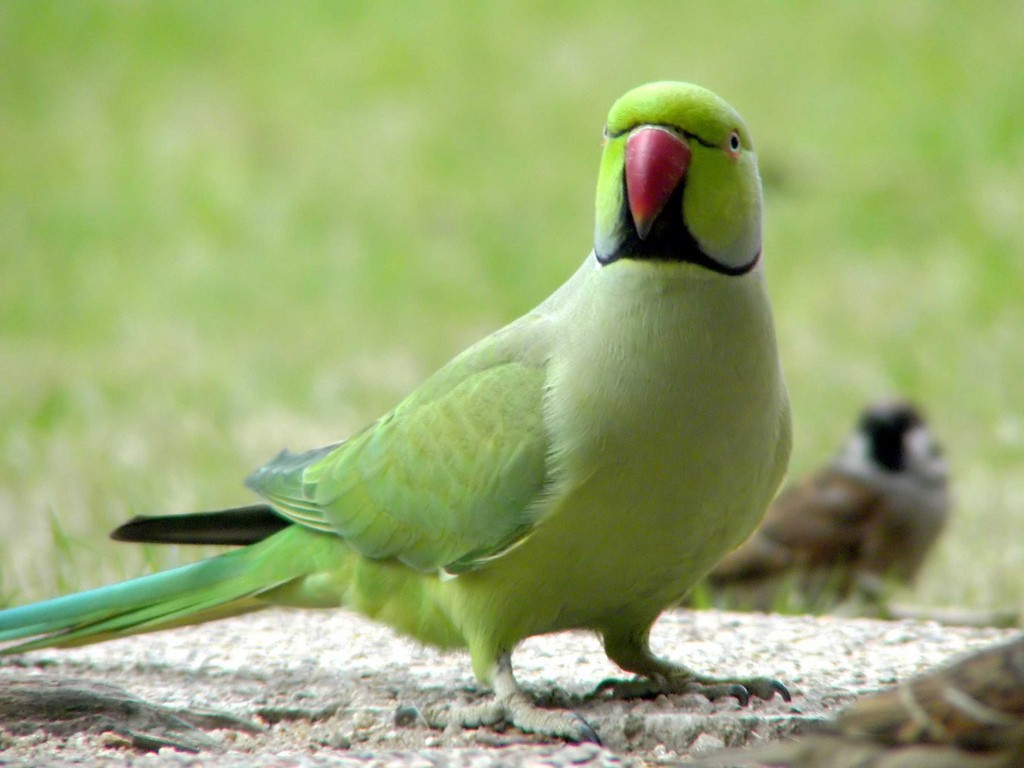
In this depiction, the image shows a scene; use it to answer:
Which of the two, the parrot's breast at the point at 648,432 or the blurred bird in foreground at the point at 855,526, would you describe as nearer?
the parrot's breast at the point at 648,432

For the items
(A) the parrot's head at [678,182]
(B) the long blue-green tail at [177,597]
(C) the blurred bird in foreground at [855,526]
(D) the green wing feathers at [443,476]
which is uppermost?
(A) the parrot's head at [678,182]

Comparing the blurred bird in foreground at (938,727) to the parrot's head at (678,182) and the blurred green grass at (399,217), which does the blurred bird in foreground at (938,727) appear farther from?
the blurred green grass at (399,217)

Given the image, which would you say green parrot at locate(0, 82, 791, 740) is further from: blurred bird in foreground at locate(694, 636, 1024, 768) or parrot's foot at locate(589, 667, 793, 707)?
blurred bird in foreground at locate(694, 636, 1024, 768)

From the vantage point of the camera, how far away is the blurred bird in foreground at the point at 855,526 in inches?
207

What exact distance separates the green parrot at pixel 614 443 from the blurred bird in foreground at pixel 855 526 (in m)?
2.32

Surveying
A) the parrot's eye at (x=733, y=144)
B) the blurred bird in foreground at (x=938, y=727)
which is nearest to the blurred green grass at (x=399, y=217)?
the parrot's eye at (x=733, y=144)

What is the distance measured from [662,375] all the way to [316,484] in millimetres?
1013

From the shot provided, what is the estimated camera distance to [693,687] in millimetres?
2943

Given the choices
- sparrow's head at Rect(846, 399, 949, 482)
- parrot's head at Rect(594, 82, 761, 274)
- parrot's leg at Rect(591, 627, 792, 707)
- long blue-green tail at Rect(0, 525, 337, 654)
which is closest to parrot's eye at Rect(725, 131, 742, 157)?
parrot's head at Rect(594, 82, 761, 274)

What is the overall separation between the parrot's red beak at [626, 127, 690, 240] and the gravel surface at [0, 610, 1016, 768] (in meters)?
0.98

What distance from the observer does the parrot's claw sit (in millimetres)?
2873

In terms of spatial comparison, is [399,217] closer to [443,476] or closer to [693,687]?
[443,476]

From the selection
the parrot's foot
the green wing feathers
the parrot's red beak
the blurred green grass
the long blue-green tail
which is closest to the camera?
the parrot's red beak

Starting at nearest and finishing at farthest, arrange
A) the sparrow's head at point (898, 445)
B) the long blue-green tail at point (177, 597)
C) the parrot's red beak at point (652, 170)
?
1. the parrot's red beak at point (652, 170)
2. the long blue-green tail at point (177, 597)
3. the sparrow's head at point (898, 445)
